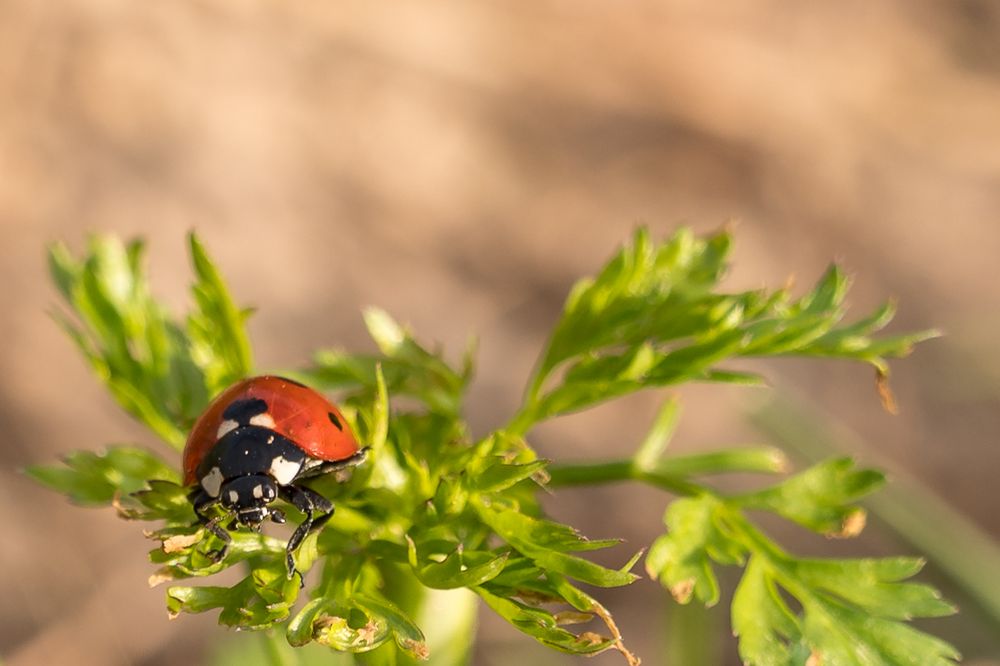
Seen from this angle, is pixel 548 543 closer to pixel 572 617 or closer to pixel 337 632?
pixel 572 617

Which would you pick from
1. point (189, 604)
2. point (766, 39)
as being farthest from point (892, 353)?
point (766, 39)

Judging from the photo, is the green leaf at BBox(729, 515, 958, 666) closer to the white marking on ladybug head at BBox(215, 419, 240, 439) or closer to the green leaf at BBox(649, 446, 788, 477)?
the green leaf at BBox(649, 446, 788, 477)

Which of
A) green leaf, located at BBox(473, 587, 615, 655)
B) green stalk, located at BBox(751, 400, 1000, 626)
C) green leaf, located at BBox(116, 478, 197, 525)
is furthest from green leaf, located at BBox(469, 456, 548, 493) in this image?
green stalk, located at BBox(751, 400, 1000, 626)

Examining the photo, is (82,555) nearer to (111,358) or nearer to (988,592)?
(111,358)

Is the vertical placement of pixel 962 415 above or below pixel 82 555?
above

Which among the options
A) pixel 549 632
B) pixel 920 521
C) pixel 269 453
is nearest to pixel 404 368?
pixel 269 453

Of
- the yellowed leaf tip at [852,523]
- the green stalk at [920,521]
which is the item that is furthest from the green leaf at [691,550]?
the green stalk at [920,521]

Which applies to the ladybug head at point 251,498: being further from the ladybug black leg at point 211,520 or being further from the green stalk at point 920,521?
the green stalk at point 920,521

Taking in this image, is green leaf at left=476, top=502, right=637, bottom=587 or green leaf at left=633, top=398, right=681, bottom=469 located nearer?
green leaf at left=476, top=502, right=637, bottom=587
